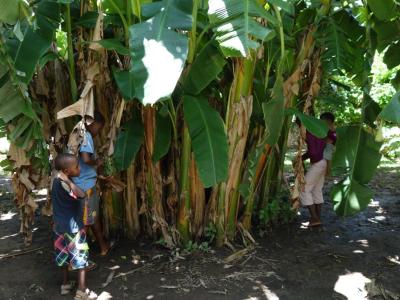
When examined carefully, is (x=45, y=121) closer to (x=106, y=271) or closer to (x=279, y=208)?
(x=106, y=271)

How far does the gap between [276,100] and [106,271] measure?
84.6 inches

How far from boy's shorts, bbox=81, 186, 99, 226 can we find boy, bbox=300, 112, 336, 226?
90.3 inches

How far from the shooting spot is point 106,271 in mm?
4301

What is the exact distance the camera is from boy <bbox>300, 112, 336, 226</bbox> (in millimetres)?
5301

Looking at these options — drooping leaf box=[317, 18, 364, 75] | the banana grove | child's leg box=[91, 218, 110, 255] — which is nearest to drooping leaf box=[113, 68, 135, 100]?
the banana grove

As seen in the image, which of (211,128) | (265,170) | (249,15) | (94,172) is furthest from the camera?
(265,170)

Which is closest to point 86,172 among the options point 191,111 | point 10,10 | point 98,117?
point 98,117

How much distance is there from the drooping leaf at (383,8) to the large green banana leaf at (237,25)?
58.8 inches

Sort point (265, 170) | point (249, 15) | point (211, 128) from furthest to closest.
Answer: point (265, 170) → point (211, 128) → point (249, 15)

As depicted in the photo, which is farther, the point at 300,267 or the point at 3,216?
the point at 3,216

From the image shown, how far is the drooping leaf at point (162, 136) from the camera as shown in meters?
4.14

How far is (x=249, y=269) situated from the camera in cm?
434

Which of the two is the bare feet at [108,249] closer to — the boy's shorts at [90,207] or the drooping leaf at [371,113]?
the boy's shorts at [90,207]

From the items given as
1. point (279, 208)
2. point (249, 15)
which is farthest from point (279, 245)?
point (249, 15)
